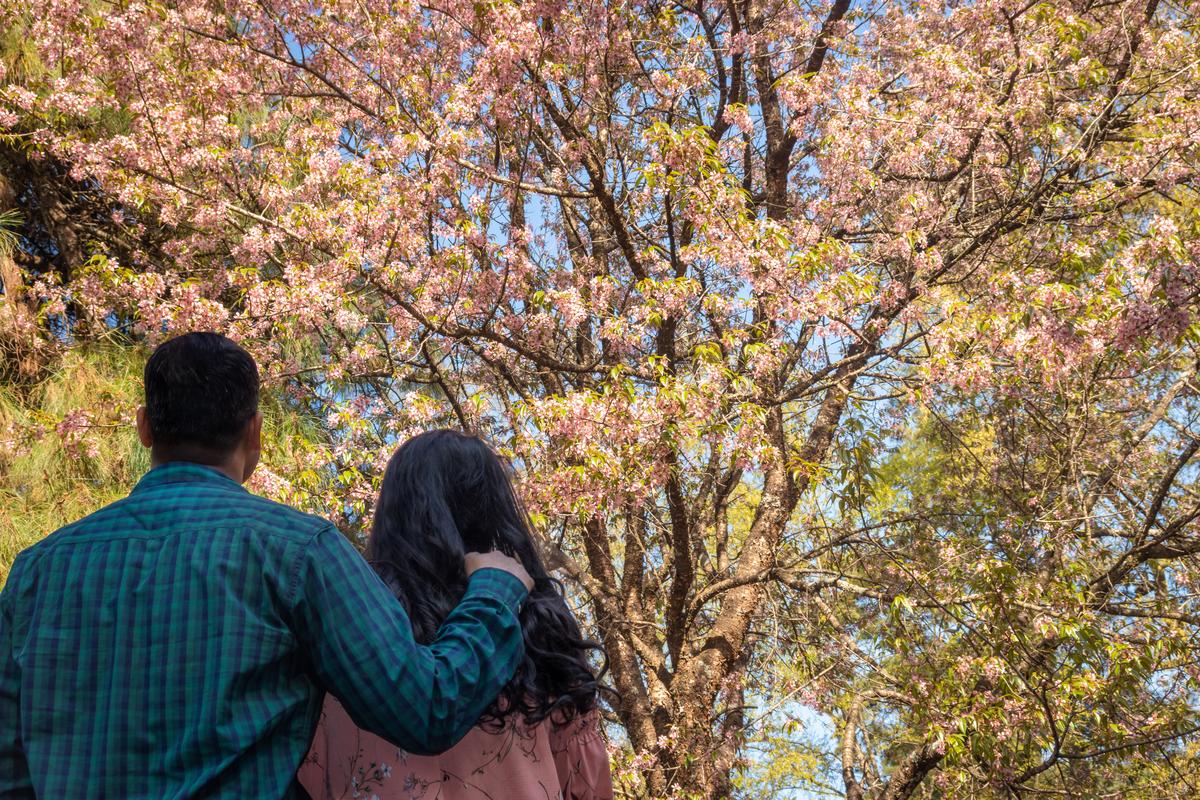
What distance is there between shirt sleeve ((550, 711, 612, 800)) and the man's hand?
400 millimetres

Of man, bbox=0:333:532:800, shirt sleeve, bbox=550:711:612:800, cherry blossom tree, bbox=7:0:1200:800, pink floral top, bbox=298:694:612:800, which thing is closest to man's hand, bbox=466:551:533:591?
man, bbox=0:333:532:800

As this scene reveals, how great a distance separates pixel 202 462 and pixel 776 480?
570 cm

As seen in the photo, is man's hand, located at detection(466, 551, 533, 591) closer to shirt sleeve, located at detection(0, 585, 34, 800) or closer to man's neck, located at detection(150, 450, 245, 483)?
man's neck, located at detection(150, 450, 245, 483)

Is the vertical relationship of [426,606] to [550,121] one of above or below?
below

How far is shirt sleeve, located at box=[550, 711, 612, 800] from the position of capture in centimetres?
168

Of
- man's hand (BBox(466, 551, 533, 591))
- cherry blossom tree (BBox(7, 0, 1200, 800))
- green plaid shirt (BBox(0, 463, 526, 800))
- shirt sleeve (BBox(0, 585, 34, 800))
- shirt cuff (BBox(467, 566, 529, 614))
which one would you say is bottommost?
shirt sleeve (BBox(0, 585, 34, 800))

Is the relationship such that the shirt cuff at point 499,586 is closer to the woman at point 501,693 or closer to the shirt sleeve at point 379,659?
the shirt sleeve at point 379,659

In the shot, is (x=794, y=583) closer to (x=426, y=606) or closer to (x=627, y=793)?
(x=627, y=793)

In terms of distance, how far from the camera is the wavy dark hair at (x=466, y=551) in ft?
5.04

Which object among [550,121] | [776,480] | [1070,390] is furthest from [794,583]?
[550,121]

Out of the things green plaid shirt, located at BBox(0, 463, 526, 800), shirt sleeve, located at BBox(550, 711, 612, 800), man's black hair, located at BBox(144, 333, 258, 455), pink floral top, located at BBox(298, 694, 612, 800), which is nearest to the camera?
green plaid shirt, located at BBox(0, 463, 526, 800)

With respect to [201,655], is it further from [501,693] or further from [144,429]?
[501,693]

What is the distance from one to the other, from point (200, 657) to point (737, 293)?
6.14 m

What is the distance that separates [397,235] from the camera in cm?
562
